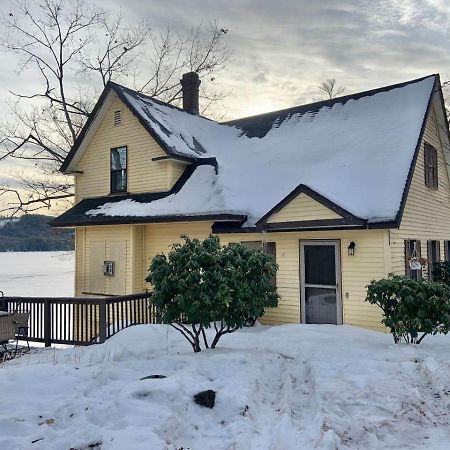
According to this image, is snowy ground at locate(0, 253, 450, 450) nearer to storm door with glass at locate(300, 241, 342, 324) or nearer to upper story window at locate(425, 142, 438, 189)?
storm door with glass at locate(300, 241, 342, 324)

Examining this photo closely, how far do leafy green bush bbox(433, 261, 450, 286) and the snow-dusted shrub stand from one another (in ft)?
25.3

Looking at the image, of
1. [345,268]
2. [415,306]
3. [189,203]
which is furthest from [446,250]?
[189,203]

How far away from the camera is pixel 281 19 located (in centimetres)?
1426

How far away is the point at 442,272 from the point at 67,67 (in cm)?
2393

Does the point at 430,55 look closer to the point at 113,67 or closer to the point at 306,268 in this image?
the point at 306,268

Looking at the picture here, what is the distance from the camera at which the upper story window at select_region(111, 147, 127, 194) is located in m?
15.2

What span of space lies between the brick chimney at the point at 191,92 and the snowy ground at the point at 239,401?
13587mm

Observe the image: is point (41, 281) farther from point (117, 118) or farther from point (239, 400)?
point (239, 400)

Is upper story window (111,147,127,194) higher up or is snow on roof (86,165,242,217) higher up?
upper story window (111,147,127,194)

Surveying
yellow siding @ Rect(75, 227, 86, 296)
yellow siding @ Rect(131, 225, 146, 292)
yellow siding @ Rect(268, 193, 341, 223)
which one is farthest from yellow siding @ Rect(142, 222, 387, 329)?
yellow siding @ Rect(75, 227, 86, 296)

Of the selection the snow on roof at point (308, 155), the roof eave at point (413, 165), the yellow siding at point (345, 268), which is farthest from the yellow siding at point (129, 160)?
the roof eave at point (413, 165)

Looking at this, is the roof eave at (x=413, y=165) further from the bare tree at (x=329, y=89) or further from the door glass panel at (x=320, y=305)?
the bare tree at (x=329, y=89)

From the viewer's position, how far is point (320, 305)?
34.8ft

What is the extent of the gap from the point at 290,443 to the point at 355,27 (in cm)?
1435
